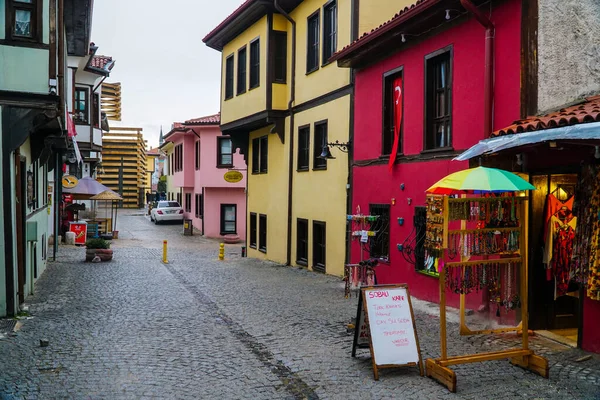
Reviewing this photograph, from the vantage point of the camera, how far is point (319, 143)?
1764cm

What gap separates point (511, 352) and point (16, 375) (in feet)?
19.1

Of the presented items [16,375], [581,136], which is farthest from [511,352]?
[16,375]

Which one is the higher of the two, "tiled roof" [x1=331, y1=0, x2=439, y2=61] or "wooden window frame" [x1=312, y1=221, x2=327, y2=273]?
"tiled roof" [x1=331, y1=0, x2=439, y2=61]

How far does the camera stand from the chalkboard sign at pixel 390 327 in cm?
704

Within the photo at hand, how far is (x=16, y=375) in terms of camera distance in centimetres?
702

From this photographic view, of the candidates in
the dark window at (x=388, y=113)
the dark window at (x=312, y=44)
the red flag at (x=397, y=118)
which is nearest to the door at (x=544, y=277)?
the red flag at (x=397, y=118)

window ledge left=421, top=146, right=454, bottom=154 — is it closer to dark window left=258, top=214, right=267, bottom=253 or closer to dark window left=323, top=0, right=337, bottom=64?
dark window left=323, top=0, right=337, bottom=64

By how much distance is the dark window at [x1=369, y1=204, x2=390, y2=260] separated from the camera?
1342 centimetres

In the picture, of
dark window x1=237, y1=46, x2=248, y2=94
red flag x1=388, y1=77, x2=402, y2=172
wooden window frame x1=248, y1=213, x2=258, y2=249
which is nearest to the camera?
red flag x1=388, y1=77, x2=402, y2=172

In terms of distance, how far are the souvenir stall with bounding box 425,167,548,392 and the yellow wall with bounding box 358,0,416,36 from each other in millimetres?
8751

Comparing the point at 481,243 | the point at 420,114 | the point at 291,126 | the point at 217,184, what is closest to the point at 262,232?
the point at 291,126

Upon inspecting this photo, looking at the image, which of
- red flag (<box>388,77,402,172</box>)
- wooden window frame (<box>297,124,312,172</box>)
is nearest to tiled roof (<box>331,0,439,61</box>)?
red flag (<box>388,77,402,172</box>)

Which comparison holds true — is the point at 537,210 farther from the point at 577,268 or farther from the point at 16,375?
the point at 16,375

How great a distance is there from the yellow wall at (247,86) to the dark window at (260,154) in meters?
1.33
